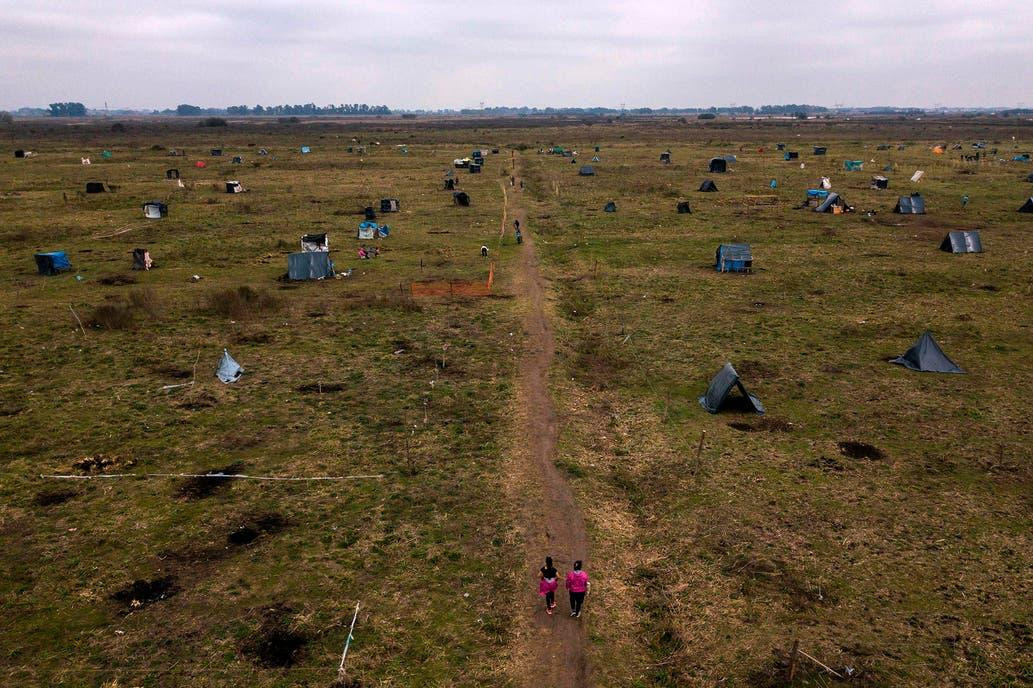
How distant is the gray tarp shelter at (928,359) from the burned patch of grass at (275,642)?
26084mm

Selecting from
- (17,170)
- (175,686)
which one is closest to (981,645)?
(175,686)

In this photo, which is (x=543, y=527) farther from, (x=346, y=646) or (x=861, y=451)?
(x=861, y=451)

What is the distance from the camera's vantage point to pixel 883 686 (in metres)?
12.3

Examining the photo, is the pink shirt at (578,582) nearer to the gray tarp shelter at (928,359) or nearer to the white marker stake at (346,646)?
the white marker stake at (346,646)

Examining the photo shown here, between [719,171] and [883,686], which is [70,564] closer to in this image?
[883,686]

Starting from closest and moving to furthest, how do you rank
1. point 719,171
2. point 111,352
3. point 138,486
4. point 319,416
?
point 138,486
point 319,416
point 111,352
point 719,171

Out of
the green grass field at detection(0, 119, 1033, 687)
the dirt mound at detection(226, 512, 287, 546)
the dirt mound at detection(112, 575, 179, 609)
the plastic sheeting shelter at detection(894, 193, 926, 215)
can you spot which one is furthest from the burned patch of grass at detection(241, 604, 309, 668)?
the plastic sheeting shelter at detection(894, 193, 926, 215)

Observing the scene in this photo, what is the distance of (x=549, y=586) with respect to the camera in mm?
13891

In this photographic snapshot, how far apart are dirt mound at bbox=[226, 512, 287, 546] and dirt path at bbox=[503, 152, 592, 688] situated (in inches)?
262

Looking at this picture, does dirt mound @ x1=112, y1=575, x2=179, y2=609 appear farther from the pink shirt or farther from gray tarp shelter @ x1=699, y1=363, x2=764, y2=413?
gray tarp shelter @ x1=699, y1=363, x2=764, y2=413

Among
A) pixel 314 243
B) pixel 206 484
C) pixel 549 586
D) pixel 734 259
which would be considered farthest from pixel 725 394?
pixel 314 243

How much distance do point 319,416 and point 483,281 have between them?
19.4m

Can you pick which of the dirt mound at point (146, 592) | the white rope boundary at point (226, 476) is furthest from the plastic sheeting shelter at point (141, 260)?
the dirt mound at point (146, 592)

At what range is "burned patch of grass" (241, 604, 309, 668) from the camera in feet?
42.5
